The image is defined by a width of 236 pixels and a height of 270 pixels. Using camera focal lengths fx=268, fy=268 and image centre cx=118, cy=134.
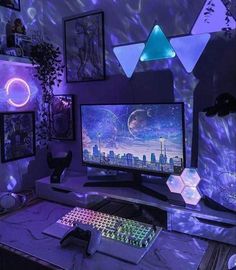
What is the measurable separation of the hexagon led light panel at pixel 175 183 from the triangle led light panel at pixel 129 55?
0.66 meters

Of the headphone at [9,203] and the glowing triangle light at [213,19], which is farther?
the headphone at [9,203]

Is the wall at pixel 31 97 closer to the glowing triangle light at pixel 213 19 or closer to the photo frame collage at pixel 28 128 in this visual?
the photo frame collage at pixel 28 128

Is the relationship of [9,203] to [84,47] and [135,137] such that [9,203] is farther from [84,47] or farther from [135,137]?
[84,47]

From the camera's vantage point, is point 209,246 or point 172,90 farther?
point 172,90

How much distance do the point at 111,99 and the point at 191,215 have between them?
0.84 metres

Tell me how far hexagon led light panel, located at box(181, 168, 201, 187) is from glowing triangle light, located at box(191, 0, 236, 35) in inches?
26.8

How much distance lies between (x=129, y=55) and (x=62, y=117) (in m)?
0.62

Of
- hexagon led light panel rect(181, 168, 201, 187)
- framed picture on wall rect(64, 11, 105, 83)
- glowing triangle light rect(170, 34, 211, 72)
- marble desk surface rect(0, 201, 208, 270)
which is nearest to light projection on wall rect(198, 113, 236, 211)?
hexagon led light panel rect(181, 168, 201, 187)

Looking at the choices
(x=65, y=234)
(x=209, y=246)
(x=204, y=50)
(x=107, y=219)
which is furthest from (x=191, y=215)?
(x=204, y=50)

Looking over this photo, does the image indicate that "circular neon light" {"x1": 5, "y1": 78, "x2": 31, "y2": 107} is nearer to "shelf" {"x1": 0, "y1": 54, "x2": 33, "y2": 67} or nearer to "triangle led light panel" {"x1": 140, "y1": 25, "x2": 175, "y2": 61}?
"shelf" {"x1": 0, "y1": 54, "x2": 33, "y2": 67}

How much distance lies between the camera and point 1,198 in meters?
1.41

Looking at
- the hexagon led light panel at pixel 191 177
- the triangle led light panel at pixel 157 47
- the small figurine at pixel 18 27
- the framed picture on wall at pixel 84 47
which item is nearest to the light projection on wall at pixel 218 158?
the hexagon led light panel at pixel 191 177

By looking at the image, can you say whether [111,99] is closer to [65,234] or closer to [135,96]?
[135,96]

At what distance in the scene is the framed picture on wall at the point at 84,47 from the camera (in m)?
1.62
